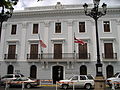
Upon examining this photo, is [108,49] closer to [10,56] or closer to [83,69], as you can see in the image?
[83,69]

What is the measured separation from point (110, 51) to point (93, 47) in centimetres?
248

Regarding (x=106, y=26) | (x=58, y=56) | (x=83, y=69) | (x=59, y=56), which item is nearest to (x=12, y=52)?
(x=58, y=56)

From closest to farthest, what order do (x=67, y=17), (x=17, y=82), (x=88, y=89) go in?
(x=88, y=89), (x=17, y=82), (x=67, y=17)

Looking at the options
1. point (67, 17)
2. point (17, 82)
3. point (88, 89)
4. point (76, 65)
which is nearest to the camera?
point (88, 89)

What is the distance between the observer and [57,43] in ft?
73.8

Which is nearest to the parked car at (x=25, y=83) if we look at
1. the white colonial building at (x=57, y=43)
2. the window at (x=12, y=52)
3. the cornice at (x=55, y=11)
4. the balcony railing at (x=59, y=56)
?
the white colonial building at (x=57, y=43)

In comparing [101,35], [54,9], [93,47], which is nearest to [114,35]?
[101,35]

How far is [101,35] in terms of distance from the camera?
22.0m

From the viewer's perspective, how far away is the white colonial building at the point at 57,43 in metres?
21.4

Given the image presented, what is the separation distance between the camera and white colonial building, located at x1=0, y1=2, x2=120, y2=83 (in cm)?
2139

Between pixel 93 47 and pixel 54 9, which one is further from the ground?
pixel 54 9

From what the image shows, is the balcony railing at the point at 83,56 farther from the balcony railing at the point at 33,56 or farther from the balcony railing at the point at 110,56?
the balcony railing at the point at 33,56

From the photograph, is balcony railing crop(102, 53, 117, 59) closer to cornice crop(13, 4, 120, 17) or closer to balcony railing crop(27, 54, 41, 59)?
cornice crop(13, 4, 120, 17)

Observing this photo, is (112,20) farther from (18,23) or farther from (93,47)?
(18,23)
